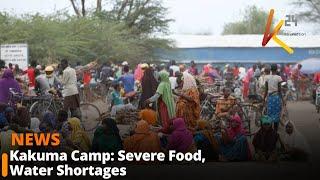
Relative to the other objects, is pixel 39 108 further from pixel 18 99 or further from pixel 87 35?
pixel 87 35

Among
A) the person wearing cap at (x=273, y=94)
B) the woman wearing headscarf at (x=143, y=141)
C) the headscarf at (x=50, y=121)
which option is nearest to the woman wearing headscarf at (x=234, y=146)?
the woman wearing headscarf at (x=143, y=141)

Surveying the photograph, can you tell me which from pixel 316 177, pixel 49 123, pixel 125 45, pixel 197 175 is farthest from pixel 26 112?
pixel 125 45

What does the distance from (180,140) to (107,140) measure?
2.98 feet

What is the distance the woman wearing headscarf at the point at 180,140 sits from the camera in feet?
27.3

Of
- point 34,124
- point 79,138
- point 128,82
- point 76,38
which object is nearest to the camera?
point 79,138

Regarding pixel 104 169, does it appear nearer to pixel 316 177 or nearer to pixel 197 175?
pixel 197 175

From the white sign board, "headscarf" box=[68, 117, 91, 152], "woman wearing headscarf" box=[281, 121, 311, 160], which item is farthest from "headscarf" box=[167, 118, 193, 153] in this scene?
the white sign board

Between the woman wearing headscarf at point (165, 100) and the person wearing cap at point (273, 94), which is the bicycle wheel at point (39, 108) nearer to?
the woman wearing headscarf at point (165, 100)

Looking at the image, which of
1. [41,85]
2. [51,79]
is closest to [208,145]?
[41,85]

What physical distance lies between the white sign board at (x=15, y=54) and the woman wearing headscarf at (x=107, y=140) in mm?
7622

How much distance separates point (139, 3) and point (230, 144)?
1783 cm

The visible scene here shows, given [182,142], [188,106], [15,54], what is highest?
[15,54]

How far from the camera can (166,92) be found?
423 inches

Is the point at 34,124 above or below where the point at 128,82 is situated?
below
